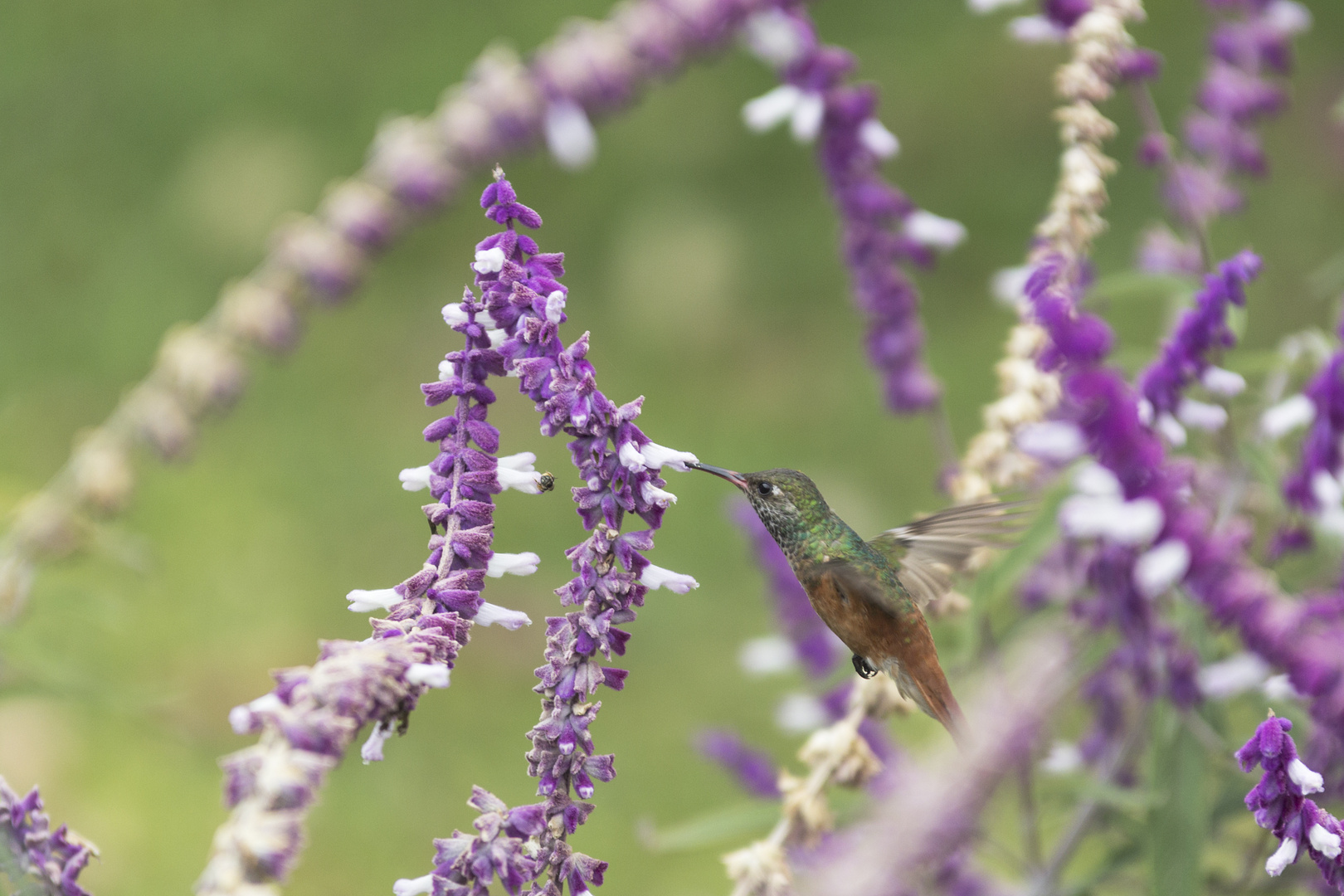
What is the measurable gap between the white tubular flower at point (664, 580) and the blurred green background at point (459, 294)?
1.89 meters

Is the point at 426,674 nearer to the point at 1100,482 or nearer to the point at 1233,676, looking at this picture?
the point at 1100,482

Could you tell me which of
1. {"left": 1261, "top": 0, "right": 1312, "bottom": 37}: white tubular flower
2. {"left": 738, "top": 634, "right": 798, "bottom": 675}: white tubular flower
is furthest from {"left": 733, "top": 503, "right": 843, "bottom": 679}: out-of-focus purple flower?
{"left": 1261, "top": 0, "right": 1312, "bottom": 37}: white tubular flower

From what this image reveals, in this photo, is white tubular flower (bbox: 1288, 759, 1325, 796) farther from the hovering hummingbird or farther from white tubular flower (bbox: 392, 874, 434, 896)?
white tubular flower (bbox: 392, 874, 434, 896)

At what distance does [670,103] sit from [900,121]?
68 centimetres

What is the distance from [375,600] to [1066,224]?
1.96ft

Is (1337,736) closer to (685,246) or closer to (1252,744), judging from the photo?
(1252,744)

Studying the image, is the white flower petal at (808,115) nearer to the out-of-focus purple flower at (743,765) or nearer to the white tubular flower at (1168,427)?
the white tubular flower at (1168,427)

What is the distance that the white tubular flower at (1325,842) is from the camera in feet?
1.93

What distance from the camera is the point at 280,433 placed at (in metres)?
3.32

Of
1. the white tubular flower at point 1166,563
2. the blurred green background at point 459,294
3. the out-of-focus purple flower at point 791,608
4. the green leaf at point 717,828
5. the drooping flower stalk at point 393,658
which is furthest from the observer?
the blurred green background at point 459,294

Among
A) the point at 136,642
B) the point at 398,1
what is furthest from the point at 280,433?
the point at 398,1

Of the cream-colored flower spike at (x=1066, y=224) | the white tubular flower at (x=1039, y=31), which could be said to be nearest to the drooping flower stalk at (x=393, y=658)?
the cream-colored flower spike at (x=1066, y=224)

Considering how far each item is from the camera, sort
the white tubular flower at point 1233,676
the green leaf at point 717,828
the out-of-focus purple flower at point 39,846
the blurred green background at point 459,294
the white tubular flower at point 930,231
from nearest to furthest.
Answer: the out-of-focus purple flower at point 39,846
the white tubular flower at point 1233,676
the green leaf at point 717,828
the white tubular flower at point 930,231
the blurred green background at point 459,294

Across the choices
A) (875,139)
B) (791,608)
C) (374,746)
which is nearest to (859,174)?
(875,139)
